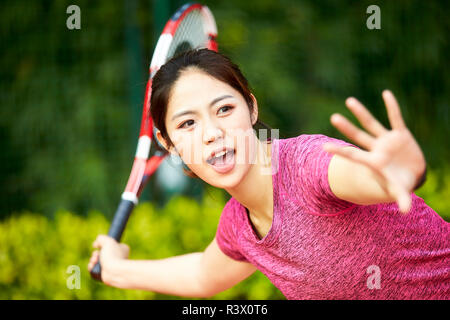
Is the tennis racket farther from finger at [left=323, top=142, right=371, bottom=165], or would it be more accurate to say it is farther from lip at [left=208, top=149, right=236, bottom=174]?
finger at [left=323, top=142, right=371, bottom=165]

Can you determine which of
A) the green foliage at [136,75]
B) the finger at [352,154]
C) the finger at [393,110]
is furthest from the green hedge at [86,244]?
the finger at [393,110]

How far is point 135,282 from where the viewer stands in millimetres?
2268

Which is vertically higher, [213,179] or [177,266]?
[213,179]

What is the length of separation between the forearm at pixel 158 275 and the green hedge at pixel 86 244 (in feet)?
1.94

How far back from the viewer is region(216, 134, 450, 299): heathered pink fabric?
1.68m

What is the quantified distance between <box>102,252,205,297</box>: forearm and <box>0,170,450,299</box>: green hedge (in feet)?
1.94

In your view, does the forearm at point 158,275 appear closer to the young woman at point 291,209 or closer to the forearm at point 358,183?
the young woman at point 291,209

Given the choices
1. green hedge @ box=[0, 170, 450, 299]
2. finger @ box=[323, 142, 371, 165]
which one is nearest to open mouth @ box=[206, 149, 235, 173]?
finger @ box=[323, 142, 371, 165]

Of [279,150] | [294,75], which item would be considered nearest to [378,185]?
[279,150]

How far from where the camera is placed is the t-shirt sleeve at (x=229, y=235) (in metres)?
2.04
